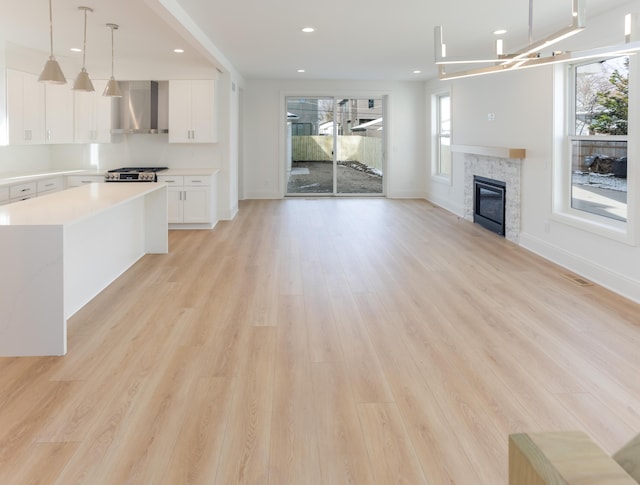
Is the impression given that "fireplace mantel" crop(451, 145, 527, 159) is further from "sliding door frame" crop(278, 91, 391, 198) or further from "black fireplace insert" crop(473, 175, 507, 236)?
"sliding door frame" crop(278, 91, 391, 198)

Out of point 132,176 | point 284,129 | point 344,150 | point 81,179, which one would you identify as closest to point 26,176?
point 81,179

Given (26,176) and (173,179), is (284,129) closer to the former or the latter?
(173,179)

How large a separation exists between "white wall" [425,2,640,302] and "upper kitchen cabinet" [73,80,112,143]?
18.4 feet

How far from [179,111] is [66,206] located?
4.69m

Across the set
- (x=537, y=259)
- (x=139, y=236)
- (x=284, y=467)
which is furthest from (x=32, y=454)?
(x=537, y=259)

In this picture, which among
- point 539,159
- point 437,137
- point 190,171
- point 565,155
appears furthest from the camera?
point 437,137

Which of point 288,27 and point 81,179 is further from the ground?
point 288,27

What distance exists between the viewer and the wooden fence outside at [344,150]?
11.9 metres

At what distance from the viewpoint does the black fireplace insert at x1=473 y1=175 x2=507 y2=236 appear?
293 inches

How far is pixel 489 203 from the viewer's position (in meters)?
7.94

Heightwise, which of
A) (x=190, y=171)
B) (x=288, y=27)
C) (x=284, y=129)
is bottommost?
(x=190, y=171)

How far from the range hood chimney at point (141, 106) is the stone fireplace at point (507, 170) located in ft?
15.6

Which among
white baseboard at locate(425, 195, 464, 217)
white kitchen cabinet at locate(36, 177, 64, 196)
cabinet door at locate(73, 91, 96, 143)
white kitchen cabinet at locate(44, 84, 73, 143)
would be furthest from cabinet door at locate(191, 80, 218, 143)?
white baseboard at locate(425, 195, 464, 217)

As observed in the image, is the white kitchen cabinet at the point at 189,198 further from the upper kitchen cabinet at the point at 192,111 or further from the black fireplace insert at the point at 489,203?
the black fireplace insert at the point at 489,203
